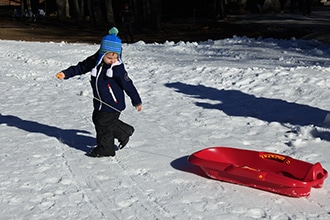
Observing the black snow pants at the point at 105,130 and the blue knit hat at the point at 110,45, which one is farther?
the black snow pants at the point at 105,130

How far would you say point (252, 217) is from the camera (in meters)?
4.75

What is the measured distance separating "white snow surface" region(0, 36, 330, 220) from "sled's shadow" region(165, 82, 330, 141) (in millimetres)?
17

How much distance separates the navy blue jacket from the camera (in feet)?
20.4

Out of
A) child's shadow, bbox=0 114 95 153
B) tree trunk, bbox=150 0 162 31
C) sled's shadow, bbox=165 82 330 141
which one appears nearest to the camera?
child's shadow, bbox=0 114 95 153

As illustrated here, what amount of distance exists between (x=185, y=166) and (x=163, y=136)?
1.33m

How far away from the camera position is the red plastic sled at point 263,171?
5.15 meters

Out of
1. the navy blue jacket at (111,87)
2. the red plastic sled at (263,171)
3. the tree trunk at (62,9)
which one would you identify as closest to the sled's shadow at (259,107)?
the red plastic sled at (263,171)

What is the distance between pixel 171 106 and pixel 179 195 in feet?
13.3

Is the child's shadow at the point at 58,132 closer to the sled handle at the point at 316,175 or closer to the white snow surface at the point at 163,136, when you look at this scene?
the white snow surface at the point at 163,136

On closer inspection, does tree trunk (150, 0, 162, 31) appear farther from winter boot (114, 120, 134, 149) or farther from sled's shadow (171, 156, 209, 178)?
sled's shadow (171, 156, 209, 178)

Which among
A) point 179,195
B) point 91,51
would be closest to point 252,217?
point 179,195

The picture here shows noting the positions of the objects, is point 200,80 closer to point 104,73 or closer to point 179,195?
point 104,73

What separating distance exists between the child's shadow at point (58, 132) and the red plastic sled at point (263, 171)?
5.60ft

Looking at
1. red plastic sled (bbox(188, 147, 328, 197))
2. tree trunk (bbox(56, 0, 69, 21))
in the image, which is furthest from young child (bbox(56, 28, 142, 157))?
tree trunk (bbox(56, 0, 69, 21))
